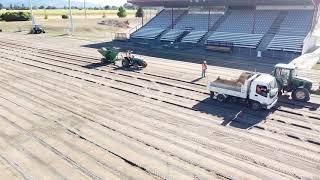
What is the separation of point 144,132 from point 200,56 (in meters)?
23.7

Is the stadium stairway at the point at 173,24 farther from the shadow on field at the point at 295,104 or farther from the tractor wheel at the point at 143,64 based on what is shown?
the shadow on field at the point at 295,104

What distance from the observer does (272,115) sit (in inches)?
739

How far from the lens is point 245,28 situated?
1806 inches

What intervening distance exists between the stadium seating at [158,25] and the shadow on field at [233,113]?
32.2 meters

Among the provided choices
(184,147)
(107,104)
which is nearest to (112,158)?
(184,147)

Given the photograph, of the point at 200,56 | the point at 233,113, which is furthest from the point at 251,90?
the point at 200,56

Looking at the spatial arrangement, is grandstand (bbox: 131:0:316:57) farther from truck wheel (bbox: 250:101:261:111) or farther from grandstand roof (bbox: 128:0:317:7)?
truck wheel (bbox: 250:101:261:111)

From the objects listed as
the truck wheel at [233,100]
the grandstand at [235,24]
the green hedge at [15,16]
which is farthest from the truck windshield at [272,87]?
the green hedge at [15,16]

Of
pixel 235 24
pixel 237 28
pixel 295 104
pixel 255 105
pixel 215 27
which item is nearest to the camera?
pixel 255 105

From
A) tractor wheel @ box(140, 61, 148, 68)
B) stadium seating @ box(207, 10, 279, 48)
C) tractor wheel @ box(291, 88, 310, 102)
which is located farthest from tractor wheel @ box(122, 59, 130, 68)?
tractor wheel @ box(291, 88, 310, 102)

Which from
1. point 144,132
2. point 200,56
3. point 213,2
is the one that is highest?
point 213,2

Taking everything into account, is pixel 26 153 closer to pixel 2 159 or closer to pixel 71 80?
pixel 2 159

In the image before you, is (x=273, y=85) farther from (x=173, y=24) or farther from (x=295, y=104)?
(x=173, y=24)

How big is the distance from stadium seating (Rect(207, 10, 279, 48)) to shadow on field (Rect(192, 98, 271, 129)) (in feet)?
74.9
